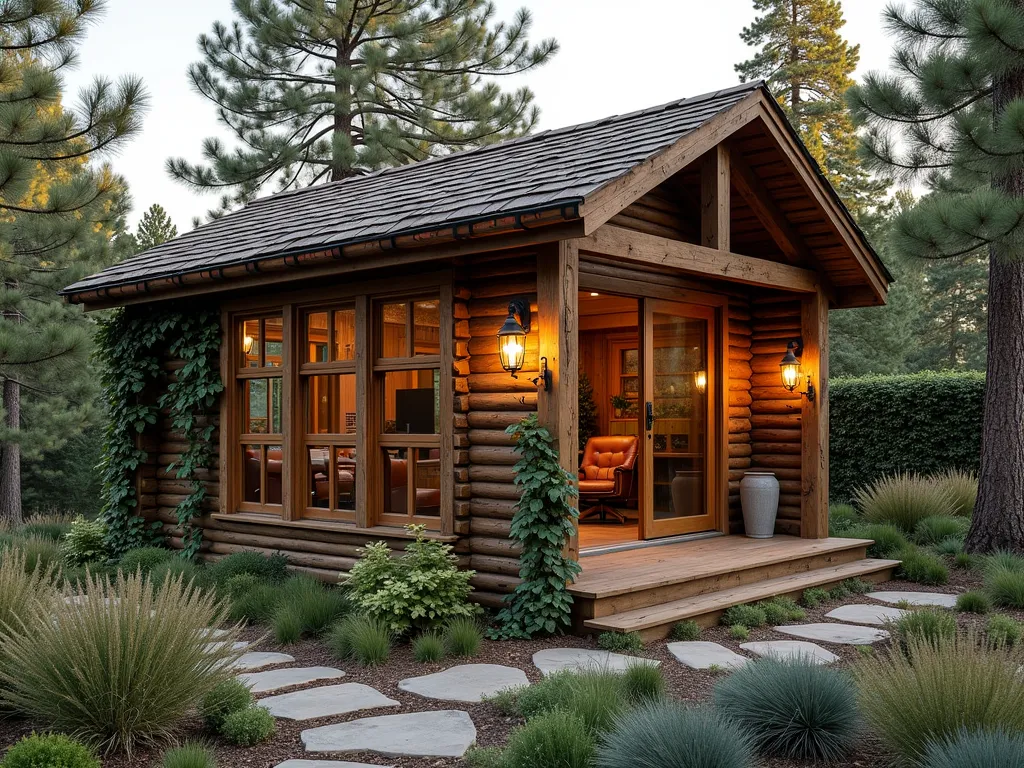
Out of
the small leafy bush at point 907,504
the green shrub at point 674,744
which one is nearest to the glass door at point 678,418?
the small leafy bush at point 907,504

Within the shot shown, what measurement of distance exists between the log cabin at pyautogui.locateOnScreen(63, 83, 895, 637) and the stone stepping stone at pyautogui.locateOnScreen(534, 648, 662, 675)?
34cm

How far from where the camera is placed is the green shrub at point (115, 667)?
4008mm

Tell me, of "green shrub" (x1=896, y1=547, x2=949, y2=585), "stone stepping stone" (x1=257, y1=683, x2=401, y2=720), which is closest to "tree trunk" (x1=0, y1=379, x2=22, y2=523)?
"stone stepping stone" (x1=257, y1=683, x2=401, y2=720)

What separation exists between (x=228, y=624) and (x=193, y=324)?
11.0ft

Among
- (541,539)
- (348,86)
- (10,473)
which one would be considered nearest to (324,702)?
(541,539)

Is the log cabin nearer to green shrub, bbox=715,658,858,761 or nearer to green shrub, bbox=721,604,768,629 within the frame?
green shrub, bbox=721,604,768,629

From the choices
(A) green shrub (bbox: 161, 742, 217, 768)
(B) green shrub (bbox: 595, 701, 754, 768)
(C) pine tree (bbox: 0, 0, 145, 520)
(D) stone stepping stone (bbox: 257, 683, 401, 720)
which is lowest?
(D) stone stepping stone (bbox: 257, 683, 401, 720)

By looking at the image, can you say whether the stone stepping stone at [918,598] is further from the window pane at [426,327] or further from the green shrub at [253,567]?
the green shrub at [253,567]

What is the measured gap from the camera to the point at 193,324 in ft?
29.9

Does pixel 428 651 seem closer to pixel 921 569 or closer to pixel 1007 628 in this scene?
pixel 1007 628

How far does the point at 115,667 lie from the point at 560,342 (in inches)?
133

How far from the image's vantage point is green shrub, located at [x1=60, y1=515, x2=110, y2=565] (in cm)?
956

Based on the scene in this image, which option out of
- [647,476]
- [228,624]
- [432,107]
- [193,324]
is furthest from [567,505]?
[432,107]

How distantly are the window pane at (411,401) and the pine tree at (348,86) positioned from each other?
33.2 feet
